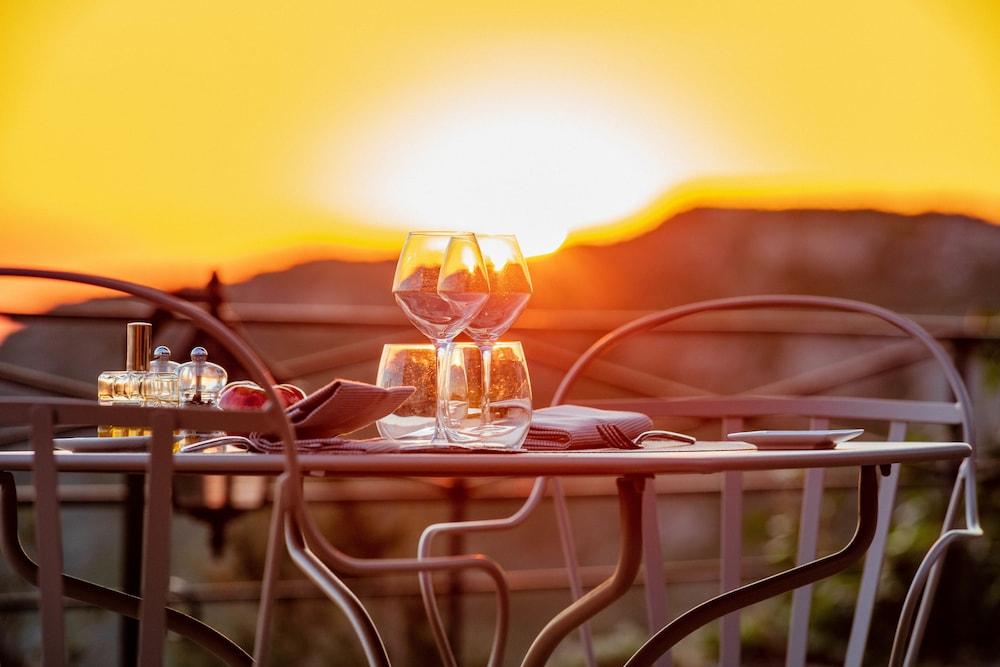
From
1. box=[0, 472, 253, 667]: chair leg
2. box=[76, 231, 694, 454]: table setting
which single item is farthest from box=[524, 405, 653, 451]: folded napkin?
box=[0, 472, 253, 667]: chair leg

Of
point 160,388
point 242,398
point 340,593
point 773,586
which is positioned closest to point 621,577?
point 773,586

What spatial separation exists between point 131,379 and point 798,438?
29.8 inches

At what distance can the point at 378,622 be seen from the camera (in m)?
3.62

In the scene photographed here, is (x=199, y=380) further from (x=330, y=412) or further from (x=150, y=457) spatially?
(x=150, y=457)

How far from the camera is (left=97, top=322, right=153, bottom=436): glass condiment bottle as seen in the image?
4.52 feet

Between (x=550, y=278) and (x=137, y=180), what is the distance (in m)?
1.67

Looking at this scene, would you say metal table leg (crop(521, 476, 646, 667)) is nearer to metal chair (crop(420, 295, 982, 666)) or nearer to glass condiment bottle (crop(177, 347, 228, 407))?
metal chair (crop(420, 295, 982, 666))

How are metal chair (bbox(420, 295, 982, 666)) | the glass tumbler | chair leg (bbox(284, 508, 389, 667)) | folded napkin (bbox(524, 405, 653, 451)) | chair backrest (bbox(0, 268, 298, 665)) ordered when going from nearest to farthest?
chair backrest (bbox(0, 268, 298, 665))
chair leg (bbox(284, 508, 389, 667))
the glass tumbler
folded napkin (bbox(524, 405, 653, 451))
metal chair (bbox(420, 295, 982, 666))

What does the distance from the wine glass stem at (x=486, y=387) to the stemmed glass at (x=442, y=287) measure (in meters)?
0.04

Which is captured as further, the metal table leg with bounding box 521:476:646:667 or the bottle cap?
the bottle cap

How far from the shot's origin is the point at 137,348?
1.43m

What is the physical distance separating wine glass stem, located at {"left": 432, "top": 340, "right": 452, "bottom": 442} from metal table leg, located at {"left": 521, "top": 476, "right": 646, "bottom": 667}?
0.20 metres

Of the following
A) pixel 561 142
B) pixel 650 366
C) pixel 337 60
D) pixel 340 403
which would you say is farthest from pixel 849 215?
pixel 340 403

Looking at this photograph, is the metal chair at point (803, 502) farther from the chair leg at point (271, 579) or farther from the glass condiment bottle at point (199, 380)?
the chair leg at point (271, 579)
